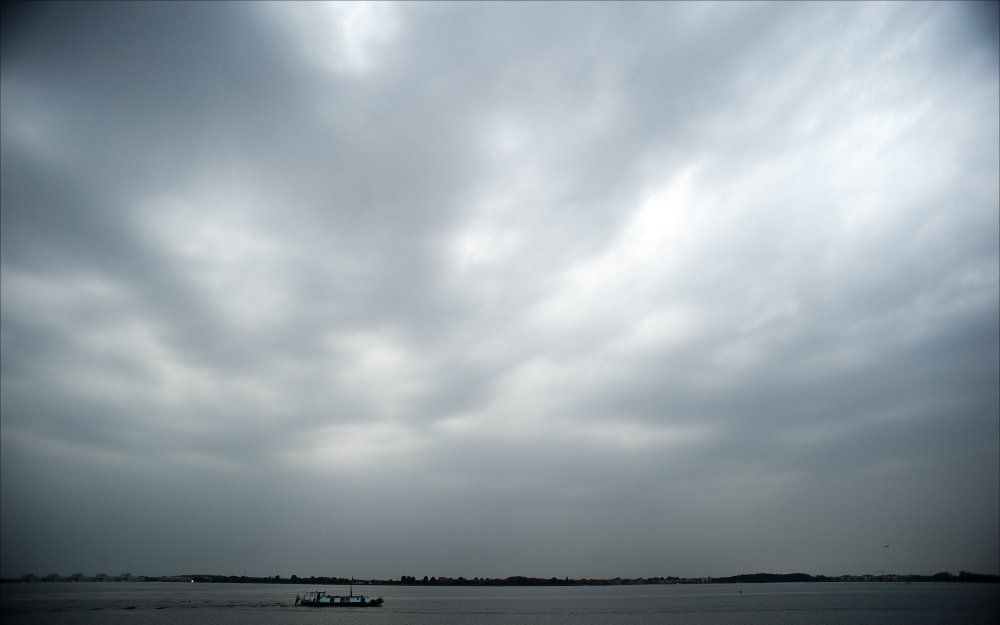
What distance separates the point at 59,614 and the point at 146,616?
49.5ft

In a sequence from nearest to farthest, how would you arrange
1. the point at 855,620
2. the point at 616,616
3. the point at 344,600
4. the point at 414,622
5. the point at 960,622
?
Result: the point at 960,622, the point at 855,620, the point at 414,622, the point at 616,616, the point at 344,600

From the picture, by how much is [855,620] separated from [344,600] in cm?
11388

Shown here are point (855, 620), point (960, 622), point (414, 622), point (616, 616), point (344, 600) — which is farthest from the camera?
point (344, 600)

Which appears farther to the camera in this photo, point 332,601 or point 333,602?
point 333,602

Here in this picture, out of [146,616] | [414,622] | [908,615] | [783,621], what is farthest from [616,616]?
[146,616]

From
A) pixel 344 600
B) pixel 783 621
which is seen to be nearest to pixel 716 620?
pixel 783 621

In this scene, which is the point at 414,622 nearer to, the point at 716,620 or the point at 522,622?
the point at 522,622

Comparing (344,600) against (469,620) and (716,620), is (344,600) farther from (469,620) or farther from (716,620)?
(716,620)

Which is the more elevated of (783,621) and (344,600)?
(783,621)

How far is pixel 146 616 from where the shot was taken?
9431 centimetres

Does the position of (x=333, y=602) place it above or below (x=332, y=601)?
below

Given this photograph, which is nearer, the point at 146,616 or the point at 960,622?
the point at 960,622

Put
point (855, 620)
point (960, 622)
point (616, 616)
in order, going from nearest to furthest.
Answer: point (960, 622)
point (855, 620)
point (616, 616)

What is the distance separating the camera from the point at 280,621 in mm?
93062
